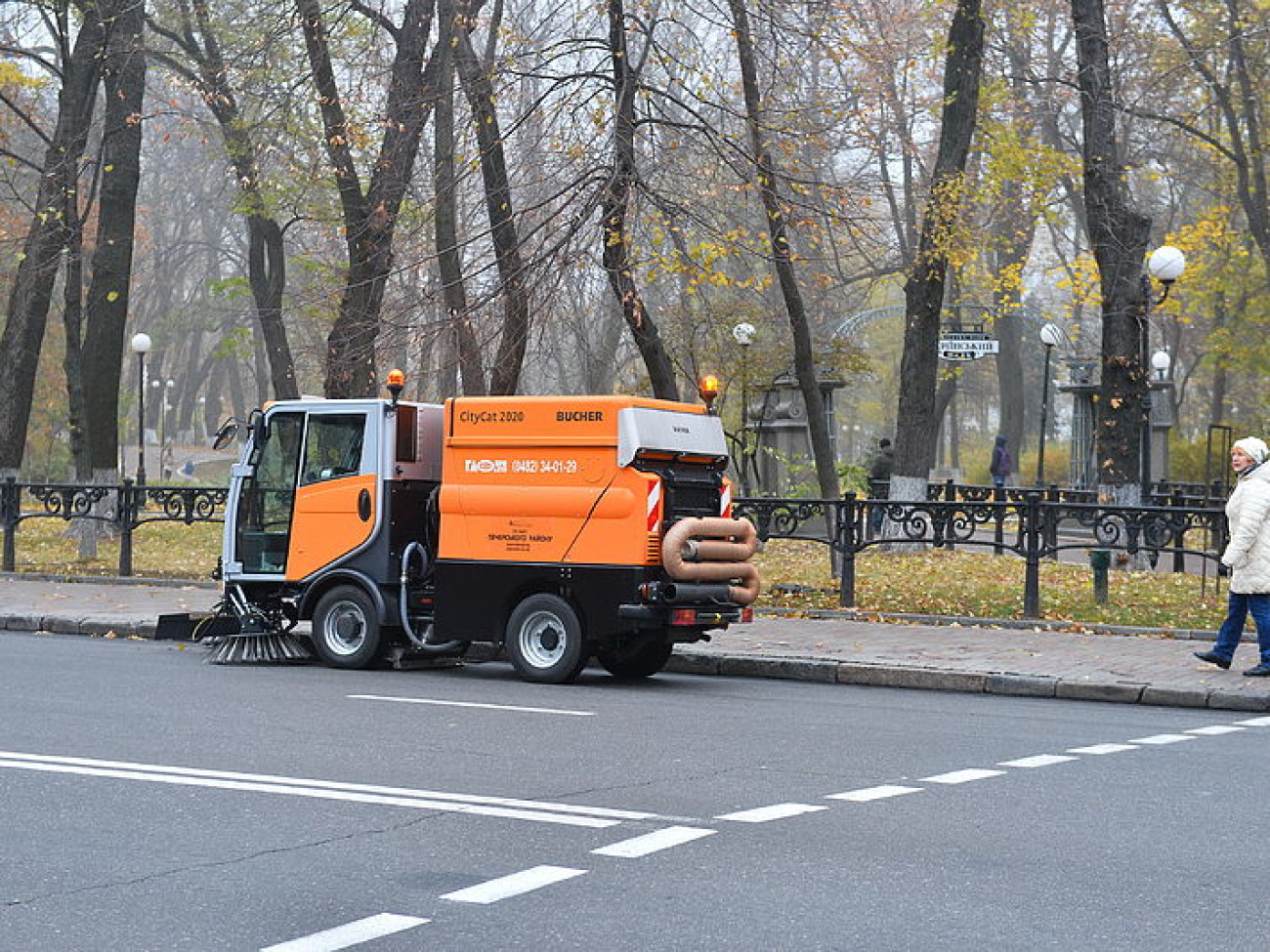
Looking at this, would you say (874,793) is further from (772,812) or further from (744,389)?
(744,389)

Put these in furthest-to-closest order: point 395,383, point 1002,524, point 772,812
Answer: point 1002,524 < point 395,383 < point 772,812

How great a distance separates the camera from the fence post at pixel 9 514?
2470 centimetres

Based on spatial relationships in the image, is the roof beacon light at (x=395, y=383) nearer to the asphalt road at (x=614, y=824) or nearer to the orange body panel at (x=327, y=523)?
the orange body panel at (x=327, y=523)

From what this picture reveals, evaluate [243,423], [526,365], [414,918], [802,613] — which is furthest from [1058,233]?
[414,918]

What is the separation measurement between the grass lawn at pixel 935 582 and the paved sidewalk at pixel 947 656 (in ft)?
2.86

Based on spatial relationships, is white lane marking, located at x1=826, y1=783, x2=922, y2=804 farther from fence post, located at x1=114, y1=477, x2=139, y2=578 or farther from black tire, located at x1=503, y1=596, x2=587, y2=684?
fence post, located at x1=114, y1=477, x2=139, y2=578

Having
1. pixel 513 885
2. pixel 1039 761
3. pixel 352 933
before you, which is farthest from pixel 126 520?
pixel 352 933

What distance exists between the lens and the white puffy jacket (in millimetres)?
14008

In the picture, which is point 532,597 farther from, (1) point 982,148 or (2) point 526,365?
(1) point 982,148

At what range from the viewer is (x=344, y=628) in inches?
607

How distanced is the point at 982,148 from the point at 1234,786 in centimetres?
1894

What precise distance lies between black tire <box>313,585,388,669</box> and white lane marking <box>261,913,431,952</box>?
9.04m

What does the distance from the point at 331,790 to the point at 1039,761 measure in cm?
414

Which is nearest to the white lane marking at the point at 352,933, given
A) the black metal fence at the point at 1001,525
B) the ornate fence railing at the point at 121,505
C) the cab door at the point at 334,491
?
the cab door at the point at 334,491
